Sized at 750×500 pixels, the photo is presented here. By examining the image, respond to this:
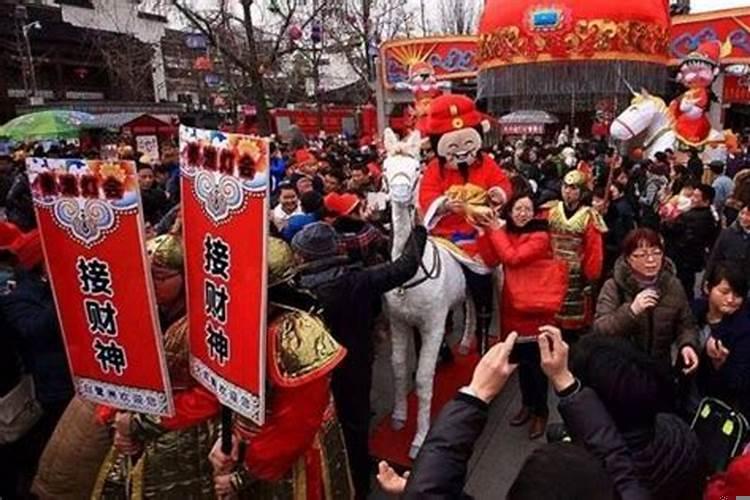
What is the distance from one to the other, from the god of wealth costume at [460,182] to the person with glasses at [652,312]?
4.61ft

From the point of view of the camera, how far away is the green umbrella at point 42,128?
14.5 metres

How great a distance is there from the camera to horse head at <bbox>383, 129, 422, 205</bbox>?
11.6 feet

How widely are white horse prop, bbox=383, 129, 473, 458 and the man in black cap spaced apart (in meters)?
0.24

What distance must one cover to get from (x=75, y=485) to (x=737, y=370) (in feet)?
8.69

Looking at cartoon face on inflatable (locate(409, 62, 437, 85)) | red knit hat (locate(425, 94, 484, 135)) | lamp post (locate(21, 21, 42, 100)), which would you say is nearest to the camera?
red knit hat (locate(425, 94, 484, 135))

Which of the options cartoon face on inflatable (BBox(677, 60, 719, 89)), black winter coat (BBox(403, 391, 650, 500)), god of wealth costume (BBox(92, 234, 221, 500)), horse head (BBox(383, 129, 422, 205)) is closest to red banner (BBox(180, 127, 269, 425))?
god of wealth costume (BBox(92, 234, 221, 500))

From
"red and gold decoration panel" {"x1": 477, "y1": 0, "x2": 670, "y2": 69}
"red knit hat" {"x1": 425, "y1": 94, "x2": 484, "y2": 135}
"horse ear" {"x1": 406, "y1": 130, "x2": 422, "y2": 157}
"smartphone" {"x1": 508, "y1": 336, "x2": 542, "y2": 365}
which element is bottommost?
"smartphone" {"x1": 508, "y1": 336, "x2": 542, "y2": 365}

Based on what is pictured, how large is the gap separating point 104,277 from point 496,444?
2.82 m

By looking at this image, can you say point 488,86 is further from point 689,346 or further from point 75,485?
point 75,485

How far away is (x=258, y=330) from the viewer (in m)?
1.67

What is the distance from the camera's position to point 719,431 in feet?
8.39

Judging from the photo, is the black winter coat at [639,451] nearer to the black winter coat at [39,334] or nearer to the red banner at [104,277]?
the red banner at [104,277]

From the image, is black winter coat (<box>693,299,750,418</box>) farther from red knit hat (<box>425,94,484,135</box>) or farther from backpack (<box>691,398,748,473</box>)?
red knit hat (<box>425,94,484,135</box>)

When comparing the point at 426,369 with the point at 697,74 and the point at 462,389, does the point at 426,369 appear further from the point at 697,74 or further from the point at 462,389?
the point at 697,74
